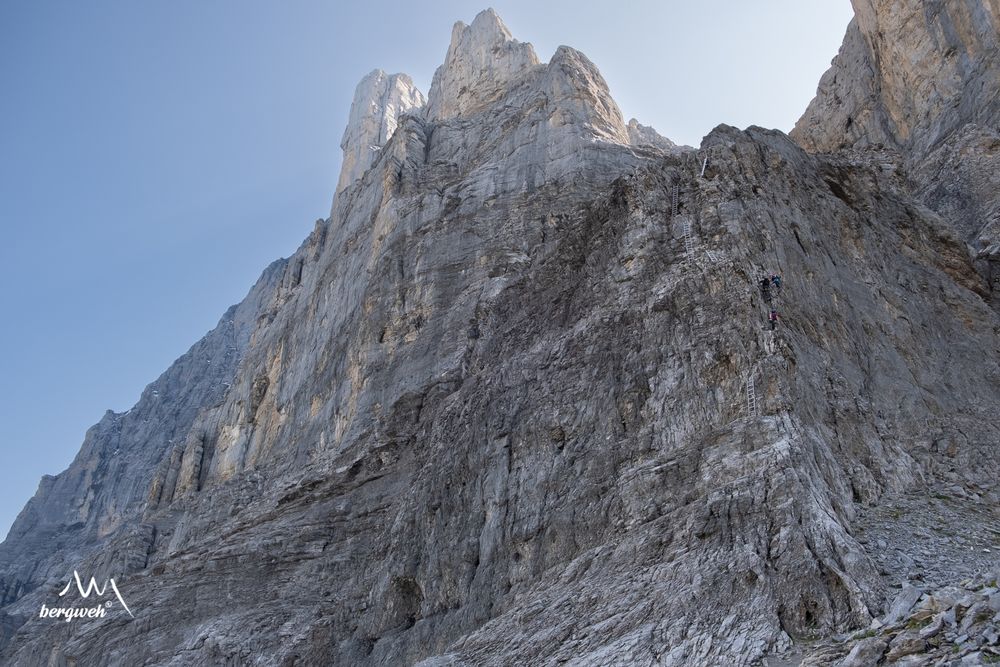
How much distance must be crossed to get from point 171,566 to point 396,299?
17.2m

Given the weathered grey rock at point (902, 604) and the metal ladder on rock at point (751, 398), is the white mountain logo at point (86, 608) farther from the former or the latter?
the weathered grey rock at point (902, 604)

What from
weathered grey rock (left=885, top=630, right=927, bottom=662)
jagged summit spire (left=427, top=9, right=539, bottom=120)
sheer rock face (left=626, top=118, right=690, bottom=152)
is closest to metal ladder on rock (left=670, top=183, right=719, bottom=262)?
weathered grey rock (left=885, top=630, right=927, bottom=662)

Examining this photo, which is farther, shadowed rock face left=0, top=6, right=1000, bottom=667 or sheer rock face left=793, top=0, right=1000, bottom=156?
sheer rock face left=793, top=0, right=1000, bottom=156

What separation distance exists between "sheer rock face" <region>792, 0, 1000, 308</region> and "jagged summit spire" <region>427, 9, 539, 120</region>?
23.1 m

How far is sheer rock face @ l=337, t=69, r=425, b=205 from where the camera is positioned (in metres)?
95.9

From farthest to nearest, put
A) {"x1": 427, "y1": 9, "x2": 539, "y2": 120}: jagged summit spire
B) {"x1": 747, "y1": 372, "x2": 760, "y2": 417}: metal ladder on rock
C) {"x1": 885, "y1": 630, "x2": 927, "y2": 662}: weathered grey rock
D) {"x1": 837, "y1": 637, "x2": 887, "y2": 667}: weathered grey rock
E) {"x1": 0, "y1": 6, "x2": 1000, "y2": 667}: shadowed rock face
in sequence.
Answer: {"x1": 427, "y1": 9, "x2": 539, "y2": 120}: jagged summit spire → {"x1": 747, "y1": 372, "x2": 760, "y2": 417}: metal ladder on rock → {"x1": 0, "y1": 6, "x2": 1000, "y2": 667}: shadowed rock face → {"x1": 837, "y1": 637, "x2": 887, "y2": 667}: weathered grey rock → {"x1": 885, "y1": 630, "x2": 927, "y2": 662}: weathered grey rock

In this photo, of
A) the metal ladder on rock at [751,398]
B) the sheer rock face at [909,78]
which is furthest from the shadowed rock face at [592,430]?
the sheer rock face at [909,78]

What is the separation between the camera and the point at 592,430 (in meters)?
27.4

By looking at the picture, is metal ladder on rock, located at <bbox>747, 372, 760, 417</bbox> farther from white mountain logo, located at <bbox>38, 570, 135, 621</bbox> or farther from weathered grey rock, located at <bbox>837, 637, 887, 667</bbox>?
white mountain logo, located at <bbox>38, 570, 135, 621</bbox>

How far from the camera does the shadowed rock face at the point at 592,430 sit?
21109 millimetres

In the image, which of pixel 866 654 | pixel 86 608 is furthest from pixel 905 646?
pixel 86 608

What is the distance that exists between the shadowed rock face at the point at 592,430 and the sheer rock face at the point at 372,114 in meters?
43.4

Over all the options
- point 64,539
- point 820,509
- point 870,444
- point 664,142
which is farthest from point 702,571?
point 64,539

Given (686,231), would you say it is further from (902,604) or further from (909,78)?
(909,78)
